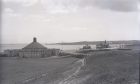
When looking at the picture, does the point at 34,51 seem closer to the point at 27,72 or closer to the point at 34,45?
the point at 34,45

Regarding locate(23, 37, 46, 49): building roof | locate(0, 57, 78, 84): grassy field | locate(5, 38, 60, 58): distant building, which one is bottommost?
locate(0, 57, 78, 84): grassy field

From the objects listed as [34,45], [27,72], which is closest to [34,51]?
[34,45]

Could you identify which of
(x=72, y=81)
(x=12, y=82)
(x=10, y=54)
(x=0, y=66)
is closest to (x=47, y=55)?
(x=10, y=54)

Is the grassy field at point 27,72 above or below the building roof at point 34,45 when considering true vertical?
below

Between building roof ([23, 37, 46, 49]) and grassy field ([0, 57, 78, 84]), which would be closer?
grassy field ([0, 57, 78, 84])

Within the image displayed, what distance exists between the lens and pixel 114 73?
8.33 m

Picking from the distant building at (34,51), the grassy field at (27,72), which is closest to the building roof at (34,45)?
the distant building at (34,51)

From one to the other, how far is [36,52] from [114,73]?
63.9ft

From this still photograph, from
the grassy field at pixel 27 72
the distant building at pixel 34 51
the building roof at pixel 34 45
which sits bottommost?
the grassy field at pixel 27 72

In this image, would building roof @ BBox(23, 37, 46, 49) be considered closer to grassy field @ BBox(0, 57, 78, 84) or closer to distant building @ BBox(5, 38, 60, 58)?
distant building @ BBox(5, 38, 60, 58)

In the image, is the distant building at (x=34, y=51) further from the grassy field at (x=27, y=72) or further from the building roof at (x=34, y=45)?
the grassy field at (x=27, y=72)

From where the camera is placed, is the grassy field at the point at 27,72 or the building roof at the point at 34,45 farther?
the building roof at the point at 34,45

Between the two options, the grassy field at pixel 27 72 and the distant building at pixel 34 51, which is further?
the distant building at pixel 34 51

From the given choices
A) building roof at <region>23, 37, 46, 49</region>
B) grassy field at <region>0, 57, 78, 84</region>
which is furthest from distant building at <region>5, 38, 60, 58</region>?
grassy field at <region>0, 57, 78, 84</region>
